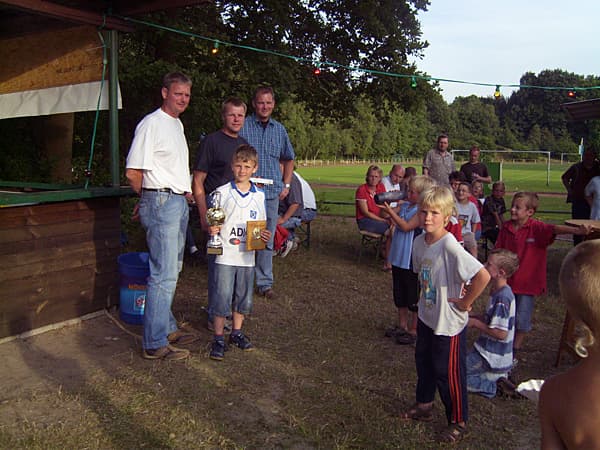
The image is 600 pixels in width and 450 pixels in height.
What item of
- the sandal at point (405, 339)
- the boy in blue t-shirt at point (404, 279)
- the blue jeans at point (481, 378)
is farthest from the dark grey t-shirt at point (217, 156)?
the blue jeans at point (481, 378)

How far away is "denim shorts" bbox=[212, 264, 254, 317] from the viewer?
4539 mm

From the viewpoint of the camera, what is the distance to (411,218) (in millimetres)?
4992

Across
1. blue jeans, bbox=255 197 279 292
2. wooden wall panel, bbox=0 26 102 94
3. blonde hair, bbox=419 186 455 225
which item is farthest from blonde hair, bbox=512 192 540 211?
wooden wall panel, bbox=0 26 102 94

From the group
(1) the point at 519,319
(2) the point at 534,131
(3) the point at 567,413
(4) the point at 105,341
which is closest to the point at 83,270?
(4) the point at 105,341

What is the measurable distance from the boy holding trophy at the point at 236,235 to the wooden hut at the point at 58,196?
1441 mm

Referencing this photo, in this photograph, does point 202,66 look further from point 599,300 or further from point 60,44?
point 599,300

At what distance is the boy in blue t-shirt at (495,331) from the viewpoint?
13.1ft

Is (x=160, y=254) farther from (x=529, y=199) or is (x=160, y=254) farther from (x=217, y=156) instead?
(x=529, y=199)

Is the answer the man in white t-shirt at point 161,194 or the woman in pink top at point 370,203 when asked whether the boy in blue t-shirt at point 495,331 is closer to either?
the man in white t-shirt at point 161,194

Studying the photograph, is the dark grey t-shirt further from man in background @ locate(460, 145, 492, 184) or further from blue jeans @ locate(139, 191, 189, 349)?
man in background @ locate(460, 145, 492, 184)

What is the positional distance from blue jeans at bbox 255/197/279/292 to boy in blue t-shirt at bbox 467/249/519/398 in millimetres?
2454

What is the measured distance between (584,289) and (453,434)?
2.25 metres

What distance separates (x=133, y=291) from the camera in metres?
5.20

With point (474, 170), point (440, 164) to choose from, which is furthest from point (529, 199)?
point (474, 170)
